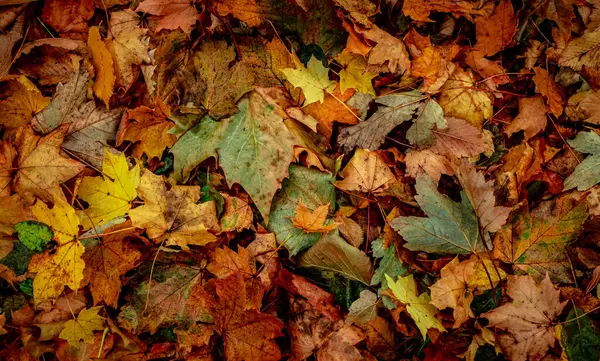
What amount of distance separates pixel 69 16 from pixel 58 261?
3.53ft

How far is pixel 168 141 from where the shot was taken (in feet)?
5.89

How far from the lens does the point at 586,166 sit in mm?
1787

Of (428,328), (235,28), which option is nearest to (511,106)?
(428,328)

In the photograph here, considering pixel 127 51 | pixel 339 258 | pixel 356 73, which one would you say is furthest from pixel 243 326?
pixel 127 51

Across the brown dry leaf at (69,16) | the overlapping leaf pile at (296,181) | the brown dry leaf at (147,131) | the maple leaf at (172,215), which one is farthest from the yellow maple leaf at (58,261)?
the brown dry leaf at (69,16)

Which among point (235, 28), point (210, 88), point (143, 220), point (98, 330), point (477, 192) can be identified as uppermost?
point (235, 28)

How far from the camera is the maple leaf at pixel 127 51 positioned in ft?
5.99

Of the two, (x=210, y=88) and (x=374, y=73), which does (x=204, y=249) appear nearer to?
(x=210, y=88)

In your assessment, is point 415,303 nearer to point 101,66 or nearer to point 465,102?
point 465,102

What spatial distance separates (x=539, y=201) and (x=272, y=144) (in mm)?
1186

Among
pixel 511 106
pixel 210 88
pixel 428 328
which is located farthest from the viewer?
pixel 511 106

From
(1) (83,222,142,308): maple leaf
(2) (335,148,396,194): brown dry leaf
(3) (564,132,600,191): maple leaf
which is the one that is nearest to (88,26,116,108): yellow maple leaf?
(1) (83,222,142,308): maple leaf

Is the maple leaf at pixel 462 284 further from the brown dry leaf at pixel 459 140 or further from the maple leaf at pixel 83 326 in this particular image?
the maple leaf at pixel 83 326

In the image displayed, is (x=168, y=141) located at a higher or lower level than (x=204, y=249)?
higher
